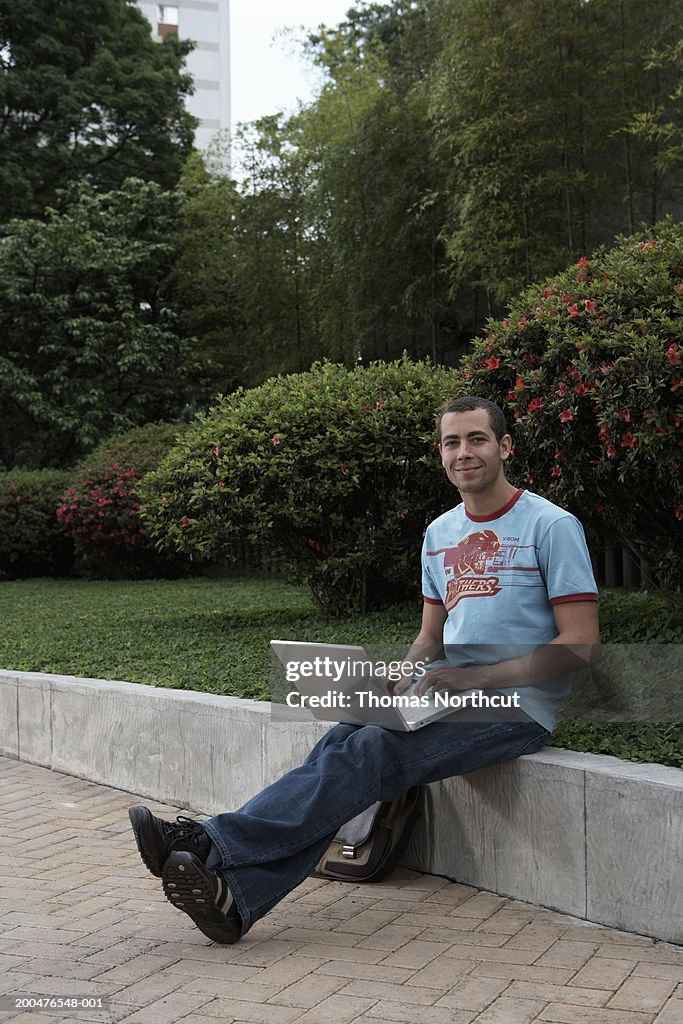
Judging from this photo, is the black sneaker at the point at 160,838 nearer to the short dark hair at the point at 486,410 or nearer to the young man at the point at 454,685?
the young man at the point at 454,685

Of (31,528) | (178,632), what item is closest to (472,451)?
(178,632)

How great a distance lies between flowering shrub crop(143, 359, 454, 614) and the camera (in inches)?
273

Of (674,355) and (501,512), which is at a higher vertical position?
(674,355)

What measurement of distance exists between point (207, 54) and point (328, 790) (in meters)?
65.5

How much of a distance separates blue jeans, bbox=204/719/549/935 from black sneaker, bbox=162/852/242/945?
0.03 metres

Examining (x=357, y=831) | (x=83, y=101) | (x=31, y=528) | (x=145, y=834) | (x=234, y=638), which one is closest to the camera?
→ (x=145, y=834)

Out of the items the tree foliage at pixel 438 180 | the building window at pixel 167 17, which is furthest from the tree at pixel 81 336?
the building window at pixel 167 17

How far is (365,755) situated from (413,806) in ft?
1.77

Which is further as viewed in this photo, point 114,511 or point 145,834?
point 114,511

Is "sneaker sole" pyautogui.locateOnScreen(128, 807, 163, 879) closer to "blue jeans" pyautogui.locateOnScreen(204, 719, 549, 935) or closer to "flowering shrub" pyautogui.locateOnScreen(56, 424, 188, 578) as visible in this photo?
"blue jeans" pyautogui.locateOnScreen(204, 719, 549, 935)

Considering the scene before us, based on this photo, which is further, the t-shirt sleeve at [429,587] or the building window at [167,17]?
the building window at [167,17]

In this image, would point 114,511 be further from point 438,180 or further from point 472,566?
point 472,566

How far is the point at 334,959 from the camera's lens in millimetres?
3082

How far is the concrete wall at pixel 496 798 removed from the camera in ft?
10.4
